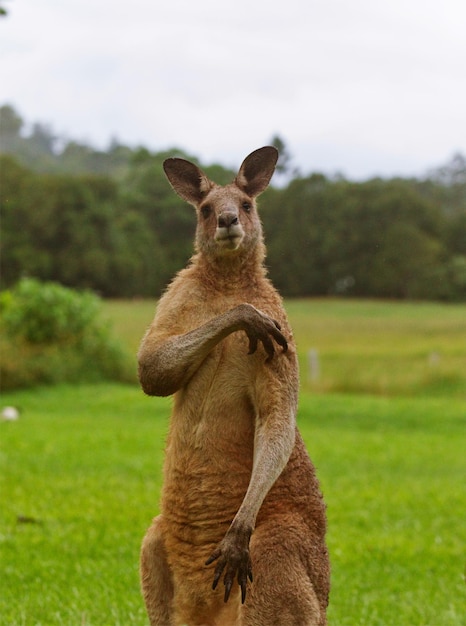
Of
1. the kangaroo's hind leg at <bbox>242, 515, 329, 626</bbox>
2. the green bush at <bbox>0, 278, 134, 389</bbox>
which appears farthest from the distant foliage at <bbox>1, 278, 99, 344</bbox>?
the kangaroo's hind leg at <bbox>242, 515, 329, 626</bbox>

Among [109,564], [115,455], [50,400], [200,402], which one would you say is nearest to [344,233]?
[50,400]

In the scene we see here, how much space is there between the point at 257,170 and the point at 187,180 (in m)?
0.28

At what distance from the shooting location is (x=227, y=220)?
3.43 metres

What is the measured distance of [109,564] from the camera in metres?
7.09

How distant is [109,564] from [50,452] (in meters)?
6.06

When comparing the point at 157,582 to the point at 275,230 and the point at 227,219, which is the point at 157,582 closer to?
the point at 227,219

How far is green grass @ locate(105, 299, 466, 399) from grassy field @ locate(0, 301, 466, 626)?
0.13 m

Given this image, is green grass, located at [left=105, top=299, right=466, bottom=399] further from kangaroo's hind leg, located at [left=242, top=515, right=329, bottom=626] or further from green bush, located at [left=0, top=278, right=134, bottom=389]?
kangaroo's hind leg, located at [left=242, top=515, right=329, bottom=626]

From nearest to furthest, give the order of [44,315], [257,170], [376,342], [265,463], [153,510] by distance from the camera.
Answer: [265,463] < [257,170] < [153,510] < [44,315] < [376,342]

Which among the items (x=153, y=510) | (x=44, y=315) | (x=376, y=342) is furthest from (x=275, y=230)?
(x=376, y=342)

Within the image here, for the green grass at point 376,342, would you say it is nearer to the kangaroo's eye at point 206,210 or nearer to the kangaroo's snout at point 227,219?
the kangaroo's eye at point 206,210

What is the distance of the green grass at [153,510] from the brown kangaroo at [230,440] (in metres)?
1.55

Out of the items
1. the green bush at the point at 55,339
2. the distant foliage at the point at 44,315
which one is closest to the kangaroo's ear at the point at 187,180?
the green bush at the point at 55,339

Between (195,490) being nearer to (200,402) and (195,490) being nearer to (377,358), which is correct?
(200,402)
